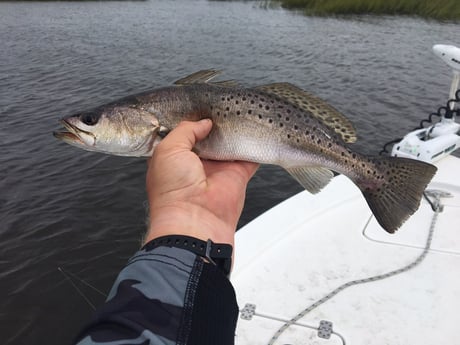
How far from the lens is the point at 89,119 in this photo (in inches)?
124

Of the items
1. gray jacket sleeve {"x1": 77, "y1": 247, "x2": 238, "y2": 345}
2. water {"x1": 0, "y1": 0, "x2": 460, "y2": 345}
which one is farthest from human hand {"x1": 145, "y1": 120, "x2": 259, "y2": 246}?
water {"x1": 0, "y1": 0, "x2": 460, "y2": 345}

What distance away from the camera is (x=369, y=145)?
1067cm

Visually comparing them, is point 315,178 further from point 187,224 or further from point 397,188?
point 187,224

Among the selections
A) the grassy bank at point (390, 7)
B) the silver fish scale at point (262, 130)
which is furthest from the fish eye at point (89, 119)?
the grassy bank at point (390, 7)

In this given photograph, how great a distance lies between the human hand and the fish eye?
84cm

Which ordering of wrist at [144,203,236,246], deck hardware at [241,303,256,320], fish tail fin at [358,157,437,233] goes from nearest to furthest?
wrist at [144,203,236,246], fish tail fin at [358,157,437,233], deck hardware at [241,303,256,320]

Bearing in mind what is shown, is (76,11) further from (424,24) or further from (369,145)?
(369,145)

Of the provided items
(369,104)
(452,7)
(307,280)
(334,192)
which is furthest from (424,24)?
(307,280)

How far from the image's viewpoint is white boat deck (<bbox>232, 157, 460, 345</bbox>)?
3.44 m

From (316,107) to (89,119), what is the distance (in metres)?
1.80

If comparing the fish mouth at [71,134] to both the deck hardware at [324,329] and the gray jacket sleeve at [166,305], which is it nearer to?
the gray jacket sleeve at [166,305]

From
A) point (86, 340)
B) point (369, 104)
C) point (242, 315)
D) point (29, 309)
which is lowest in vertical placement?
point (29, 309)

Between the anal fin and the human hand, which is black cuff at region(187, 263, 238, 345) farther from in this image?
the anal fin

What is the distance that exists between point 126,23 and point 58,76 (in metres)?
12.1
